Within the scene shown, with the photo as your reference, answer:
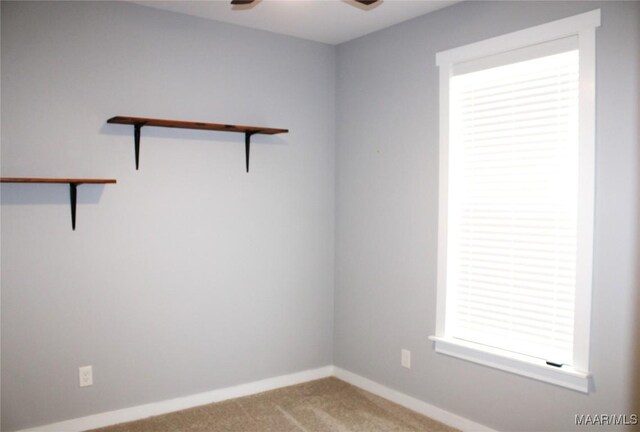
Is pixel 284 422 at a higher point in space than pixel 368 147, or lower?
lower

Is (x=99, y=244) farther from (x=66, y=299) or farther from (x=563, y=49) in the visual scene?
(x=563, y=49)

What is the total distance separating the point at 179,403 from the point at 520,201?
2.44m

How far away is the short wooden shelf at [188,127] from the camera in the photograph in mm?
2912

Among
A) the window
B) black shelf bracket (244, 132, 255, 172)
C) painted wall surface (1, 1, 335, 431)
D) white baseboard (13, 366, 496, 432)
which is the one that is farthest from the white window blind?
black shelf bracket (244, 132, 255, 172)

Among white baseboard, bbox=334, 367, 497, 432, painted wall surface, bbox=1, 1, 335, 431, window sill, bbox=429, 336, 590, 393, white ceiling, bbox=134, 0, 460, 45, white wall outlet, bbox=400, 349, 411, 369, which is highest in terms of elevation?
white ceiling, bbox=134, 0, 460, 45

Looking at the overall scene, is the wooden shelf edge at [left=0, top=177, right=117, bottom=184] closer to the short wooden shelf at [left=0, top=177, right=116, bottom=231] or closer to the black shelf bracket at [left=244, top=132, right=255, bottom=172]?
the short wooden shelf at [left=0, top=177, right=116, bottom=231]

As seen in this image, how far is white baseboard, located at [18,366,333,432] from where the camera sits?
2934 mm

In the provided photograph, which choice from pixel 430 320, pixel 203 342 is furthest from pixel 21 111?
pixel 430 320

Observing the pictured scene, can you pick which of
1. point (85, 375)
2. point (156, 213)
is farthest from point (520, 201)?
point (85, 375)

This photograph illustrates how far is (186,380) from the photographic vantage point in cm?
333

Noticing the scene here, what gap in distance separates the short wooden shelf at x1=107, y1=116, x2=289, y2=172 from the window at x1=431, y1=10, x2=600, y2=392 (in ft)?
3.91

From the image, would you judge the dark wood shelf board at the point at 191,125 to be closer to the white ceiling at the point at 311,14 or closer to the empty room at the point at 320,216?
the empty room at the point at 320,216

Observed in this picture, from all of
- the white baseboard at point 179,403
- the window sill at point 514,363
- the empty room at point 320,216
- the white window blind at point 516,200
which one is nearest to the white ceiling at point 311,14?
the empty room at point 320,216

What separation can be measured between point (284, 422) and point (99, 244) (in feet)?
5.12
